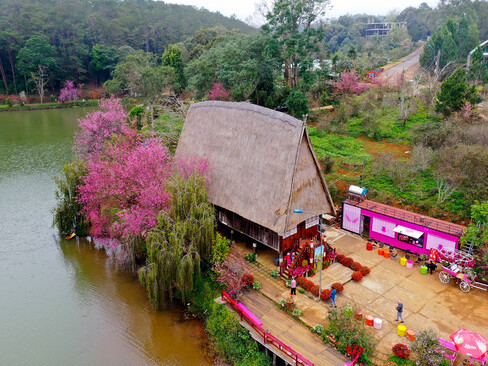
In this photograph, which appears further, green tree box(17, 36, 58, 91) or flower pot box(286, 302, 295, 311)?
green tree box(17, 36, 58, 91)

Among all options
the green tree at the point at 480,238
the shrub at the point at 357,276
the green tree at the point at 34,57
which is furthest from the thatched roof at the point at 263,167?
the green tree at the point at 34,57

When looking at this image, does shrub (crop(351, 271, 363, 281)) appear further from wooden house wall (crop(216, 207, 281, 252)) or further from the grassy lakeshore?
the grassy lakeshore

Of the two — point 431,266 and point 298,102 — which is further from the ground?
point 298,102

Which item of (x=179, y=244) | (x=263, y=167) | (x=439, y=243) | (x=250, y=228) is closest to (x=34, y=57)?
(x=263, y=167)

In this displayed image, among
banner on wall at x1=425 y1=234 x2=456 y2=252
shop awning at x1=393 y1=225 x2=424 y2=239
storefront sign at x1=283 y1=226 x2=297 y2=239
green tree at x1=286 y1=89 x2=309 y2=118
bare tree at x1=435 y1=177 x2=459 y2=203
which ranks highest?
green tree at x1=286 y1=89 x2=309 y2=118

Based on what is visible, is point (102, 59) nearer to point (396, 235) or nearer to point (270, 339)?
point (396, 235)

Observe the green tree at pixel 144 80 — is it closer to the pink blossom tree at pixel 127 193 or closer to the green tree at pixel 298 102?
the green tree at pixel 298 102

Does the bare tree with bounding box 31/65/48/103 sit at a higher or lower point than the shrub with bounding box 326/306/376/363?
higher

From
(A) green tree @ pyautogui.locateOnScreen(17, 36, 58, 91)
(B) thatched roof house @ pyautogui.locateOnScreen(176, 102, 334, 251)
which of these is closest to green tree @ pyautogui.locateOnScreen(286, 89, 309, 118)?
(B) thatched roof house @ pyautogui.locateOnScreen(176, 102, 334, 251)
